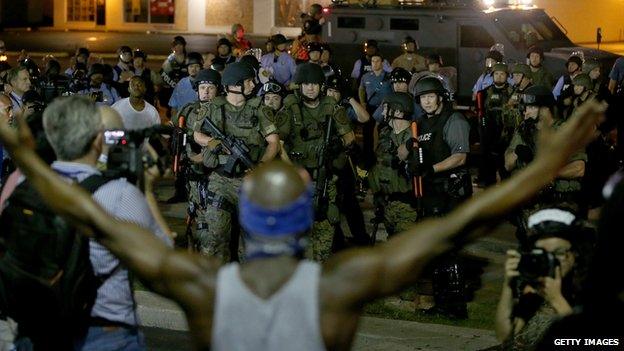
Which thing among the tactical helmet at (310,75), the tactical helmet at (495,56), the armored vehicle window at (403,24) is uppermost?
the armored vehicle window at (403,24)

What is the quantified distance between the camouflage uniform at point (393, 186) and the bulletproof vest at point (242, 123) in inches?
38.7

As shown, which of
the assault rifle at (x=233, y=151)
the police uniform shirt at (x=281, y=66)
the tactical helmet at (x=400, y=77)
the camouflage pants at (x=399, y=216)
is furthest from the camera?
the police uniform shirt at (x=281, y=66)

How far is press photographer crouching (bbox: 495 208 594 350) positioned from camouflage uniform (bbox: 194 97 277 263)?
190 inches

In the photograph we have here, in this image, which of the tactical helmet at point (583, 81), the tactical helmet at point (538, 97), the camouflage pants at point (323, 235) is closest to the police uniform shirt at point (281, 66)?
the tactical helmet at point (583, 81)

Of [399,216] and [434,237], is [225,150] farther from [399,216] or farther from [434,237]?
[434,237]

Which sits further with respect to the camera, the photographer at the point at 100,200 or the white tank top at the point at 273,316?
the photographer at the point at 100,200

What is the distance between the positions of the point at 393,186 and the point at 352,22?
1094 cm

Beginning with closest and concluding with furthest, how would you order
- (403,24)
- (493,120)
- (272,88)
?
(272,88) → (493,120) → (403,24)

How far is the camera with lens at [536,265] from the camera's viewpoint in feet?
14.8

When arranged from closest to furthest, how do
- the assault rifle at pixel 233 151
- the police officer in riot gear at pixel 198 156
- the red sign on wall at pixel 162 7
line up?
the assault rifle at pixel 233 151 < the police officer in riot gear at pixel 198 156 < the red sign on wall at pixel 162 7

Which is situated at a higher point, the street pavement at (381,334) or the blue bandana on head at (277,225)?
the blue bandana on head at (277,225)

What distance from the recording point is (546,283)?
4.65 metres

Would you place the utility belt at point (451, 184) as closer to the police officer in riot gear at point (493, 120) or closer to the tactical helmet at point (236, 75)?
the tactical helmet at point (236, 75)

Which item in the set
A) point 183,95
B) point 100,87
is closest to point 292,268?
point 183,95
